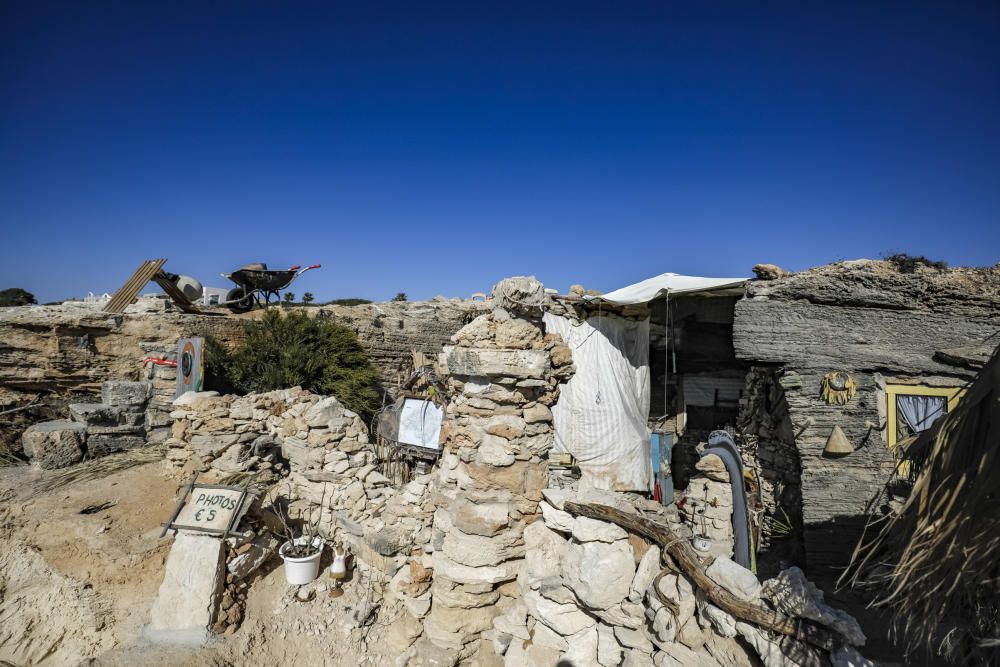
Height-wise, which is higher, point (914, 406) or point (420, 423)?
point (914, 406)

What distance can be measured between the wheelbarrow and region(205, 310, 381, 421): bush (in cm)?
297

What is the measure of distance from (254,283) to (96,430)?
18.9 feet

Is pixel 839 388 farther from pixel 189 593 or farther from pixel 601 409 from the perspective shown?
pixel 189 593

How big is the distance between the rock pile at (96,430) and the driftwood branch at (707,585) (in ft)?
27.2

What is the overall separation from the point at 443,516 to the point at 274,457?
4184 millimetres

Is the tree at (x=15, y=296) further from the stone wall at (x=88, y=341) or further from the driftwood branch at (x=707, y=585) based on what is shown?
the driftwood branch at (x=707, y=585)

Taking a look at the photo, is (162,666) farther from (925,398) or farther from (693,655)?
(925,398)

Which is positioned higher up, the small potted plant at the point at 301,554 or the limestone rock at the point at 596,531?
the limestone rock at the point at 596,531

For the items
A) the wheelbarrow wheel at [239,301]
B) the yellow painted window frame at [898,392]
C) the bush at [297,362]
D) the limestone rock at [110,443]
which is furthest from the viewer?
the wheelbarrow wheel at [239,301]

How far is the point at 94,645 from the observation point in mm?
4191

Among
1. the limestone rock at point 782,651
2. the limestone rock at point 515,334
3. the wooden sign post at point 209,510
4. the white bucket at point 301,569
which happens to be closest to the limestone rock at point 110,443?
the wooden sign post at point 209,510

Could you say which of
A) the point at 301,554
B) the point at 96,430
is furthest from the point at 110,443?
the point at 301,554

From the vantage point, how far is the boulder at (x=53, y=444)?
694 centimetres

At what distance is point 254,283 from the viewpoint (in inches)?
491
